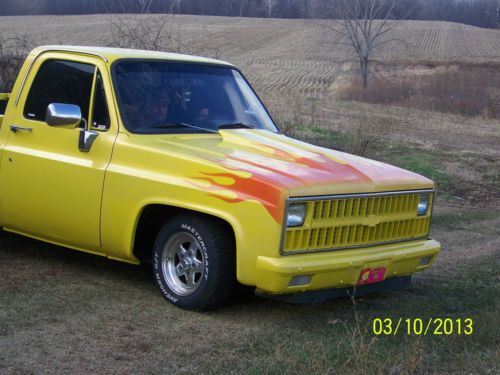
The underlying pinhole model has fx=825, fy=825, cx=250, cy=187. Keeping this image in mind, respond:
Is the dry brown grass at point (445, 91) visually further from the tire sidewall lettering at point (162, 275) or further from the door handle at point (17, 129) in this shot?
the tire sidewall lettering at point (162, 275)

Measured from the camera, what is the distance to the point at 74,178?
6.05 metres

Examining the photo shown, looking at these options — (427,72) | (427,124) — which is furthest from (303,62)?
(427,124)

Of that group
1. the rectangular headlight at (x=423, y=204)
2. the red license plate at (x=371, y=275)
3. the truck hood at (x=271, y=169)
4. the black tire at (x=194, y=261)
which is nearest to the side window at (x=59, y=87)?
the truck hood at (x=271, y=169)

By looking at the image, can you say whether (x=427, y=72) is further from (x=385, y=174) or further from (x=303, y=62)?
(x=385, y=174)

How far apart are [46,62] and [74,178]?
1167mm

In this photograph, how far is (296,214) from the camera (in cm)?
509

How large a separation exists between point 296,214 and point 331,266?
1.32 ft

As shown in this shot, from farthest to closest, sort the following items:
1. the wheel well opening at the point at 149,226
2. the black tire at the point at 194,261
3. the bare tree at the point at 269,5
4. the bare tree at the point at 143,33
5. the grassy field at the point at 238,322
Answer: the bare tree at the point at 269,5 → the bare tree at the point at 143,33 → the wheel well opening at the point at 149,226 → the black tire at the point at 194,261 → the grassy field at the point at 238,322

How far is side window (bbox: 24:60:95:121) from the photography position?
630 cm

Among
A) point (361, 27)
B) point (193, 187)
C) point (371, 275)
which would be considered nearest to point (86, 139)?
point (193, 187)

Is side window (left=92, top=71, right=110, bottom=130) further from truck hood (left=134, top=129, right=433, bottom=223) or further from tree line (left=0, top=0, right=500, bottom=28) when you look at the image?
tree line (left=0, top=0, right=500, bottom=28)

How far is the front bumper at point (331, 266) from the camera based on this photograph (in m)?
5.02
